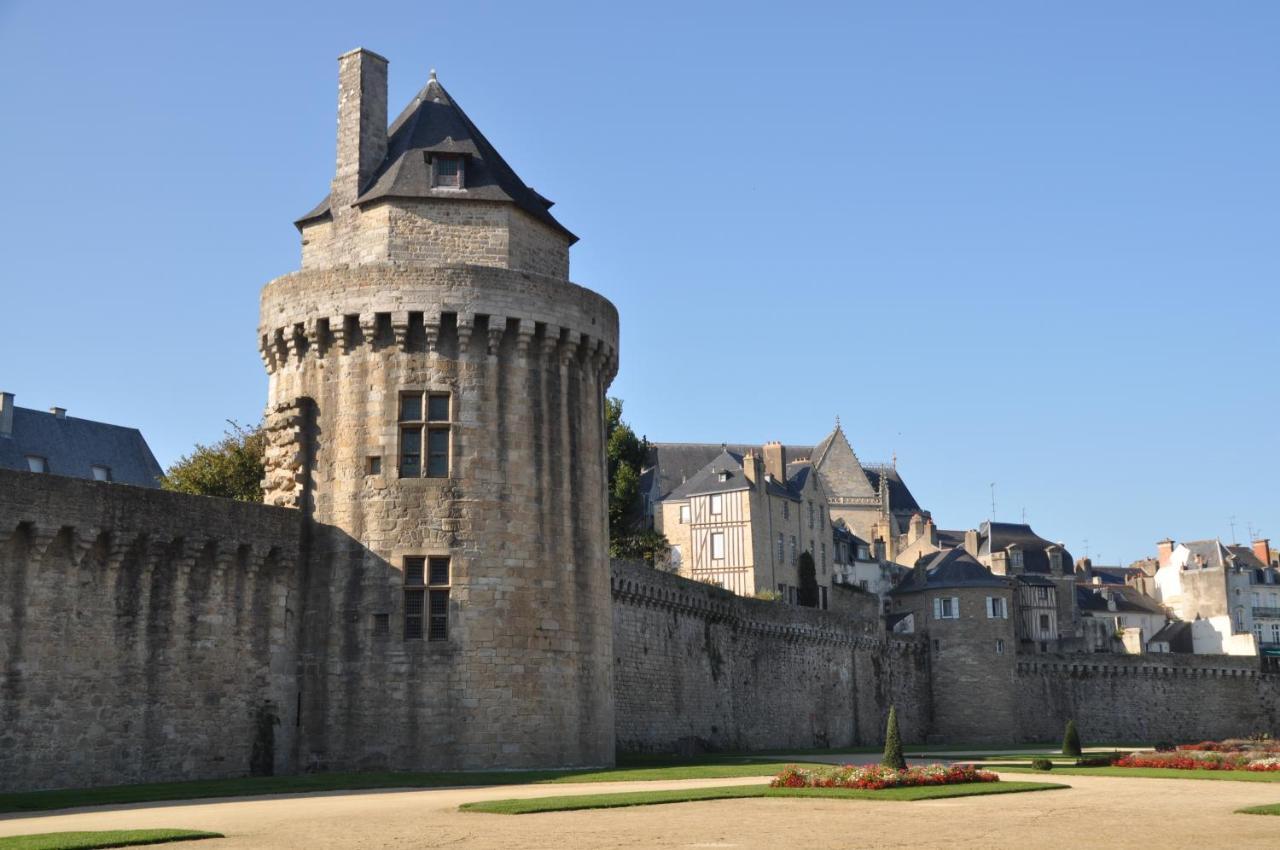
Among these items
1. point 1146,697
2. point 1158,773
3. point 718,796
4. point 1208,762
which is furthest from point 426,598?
point 1146,697

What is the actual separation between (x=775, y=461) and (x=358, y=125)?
46.8m

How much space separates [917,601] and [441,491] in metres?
43.2

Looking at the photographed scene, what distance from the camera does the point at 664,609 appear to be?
4372cm

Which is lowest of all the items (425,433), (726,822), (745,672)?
(726,822)

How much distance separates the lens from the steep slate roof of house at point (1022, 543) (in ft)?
296

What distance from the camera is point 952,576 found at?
219ft

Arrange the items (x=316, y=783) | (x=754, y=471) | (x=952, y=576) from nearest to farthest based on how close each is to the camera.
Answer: (x=316, y=783), (x=952, y=576), (x=754, y=471)

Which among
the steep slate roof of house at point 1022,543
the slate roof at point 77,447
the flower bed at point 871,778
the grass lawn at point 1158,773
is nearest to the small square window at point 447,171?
the flower bed at point 871,778

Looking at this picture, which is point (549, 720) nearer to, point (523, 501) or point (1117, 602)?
point (523, 501)

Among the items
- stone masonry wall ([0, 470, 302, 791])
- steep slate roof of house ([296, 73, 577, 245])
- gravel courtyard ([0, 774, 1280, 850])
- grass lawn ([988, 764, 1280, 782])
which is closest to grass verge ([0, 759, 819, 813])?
stone masonry wall ([0, 470, 302, 791])

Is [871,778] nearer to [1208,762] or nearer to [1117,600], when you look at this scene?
[1208,762]

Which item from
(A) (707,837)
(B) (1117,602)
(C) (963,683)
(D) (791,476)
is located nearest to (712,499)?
(D) (791,476)

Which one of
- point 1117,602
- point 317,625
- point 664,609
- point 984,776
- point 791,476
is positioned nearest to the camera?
point 984,776

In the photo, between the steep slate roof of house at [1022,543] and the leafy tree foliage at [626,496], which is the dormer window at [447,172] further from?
the steep slate roof of house at [1022,543]
